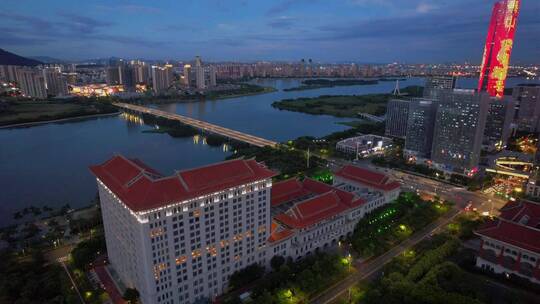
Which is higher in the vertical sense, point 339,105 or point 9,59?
point 9,59

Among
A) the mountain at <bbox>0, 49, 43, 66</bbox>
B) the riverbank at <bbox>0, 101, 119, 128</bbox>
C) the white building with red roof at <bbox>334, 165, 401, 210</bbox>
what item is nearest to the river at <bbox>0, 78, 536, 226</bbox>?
the riverbank at <bbox>0, 101, 119, 128</bbox>

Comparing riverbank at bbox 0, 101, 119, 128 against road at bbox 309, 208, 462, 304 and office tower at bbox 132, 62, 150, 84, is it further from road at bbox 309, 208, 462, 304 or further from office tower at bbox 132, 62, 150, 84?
road at bbox 309, 208, 462, 304

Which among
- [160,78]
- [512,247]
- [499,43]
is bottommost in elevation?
[512,247]

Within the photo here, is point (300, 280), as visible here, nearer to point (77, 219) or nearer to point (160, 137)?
point (77, 219)

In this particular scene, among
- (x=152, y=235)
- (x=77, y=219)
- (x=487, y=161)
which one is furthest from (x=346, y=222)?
(x=487, y=161)

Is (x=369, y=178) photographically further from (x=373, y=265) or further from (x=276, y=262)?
(x=276, y=262)

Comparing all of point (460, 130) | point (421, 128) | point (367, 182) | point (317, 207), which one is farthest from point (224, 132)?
point (317, 207)
